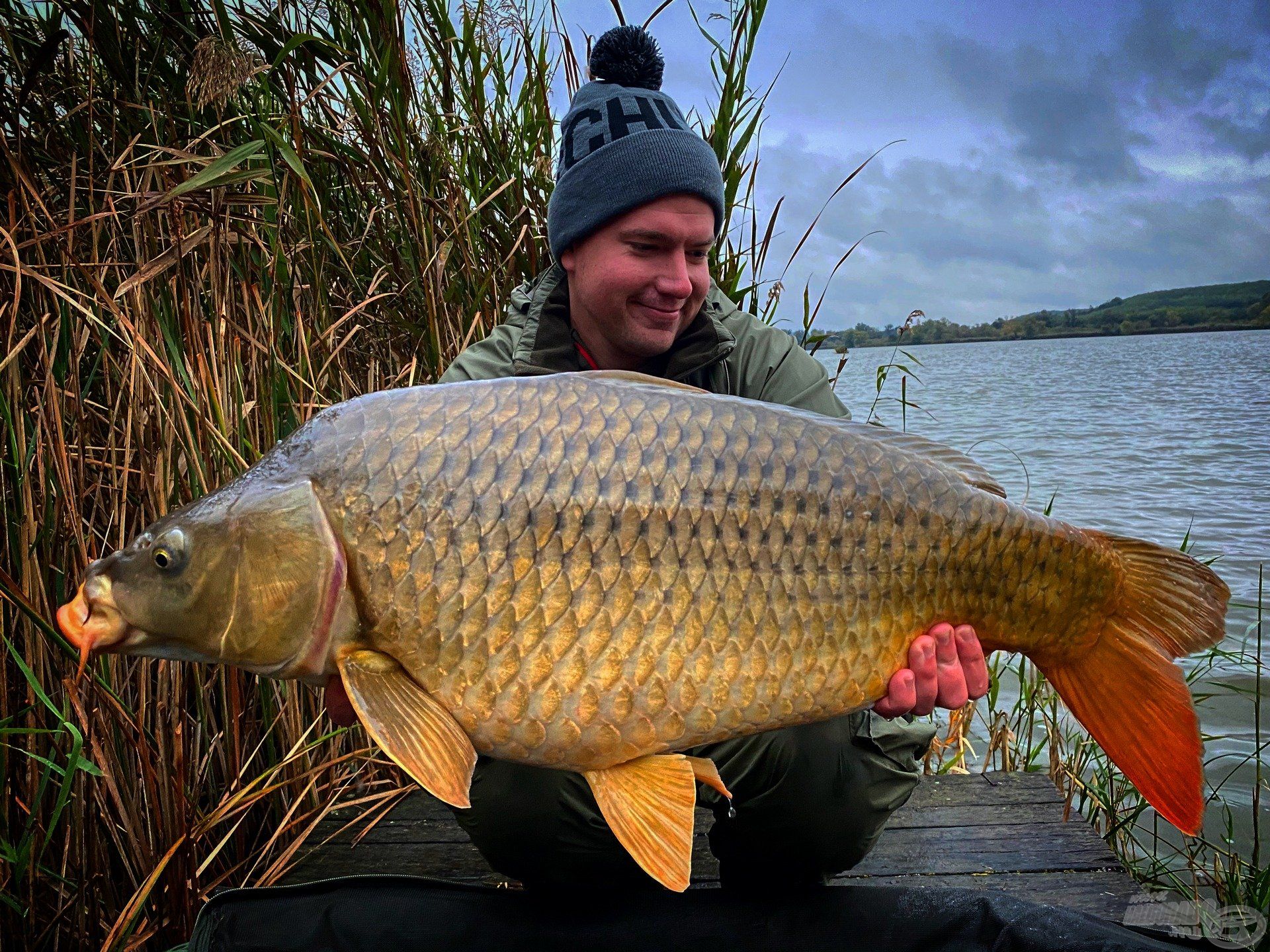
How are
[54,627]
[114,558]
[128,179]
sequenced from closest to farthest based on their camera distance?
[114,558], [54,627], [128,179]

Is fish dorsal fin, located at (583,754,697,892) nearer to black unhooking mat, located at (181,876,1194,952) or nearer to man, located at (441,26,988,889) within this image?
man, located at (441,26,988,889)

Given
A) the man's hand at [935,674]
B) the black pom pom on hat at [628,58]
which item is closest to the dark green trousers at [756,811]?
the man's hand at [935,674]

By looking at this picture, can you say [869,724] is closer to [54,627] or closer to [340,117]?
[54,627]

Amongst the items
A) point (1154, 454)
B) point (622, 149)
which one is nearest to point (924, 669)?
point (622, 149)

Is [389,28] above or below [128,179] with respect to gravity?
above

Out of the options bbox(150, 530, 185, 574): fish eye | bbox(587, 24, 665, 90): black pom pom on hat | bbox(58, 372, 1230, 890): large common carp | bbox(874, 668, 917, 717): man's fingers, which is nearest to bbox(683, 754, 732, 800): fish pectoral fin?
bbox(58, 372, 1230, 890): large common carp

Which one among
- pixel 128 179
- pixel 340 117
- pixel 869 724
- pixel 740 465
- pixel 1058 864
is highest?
pixel 340 117

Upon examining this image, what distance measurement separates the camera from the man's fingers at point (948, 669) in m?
1.29

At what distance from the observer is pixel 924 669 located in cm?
128

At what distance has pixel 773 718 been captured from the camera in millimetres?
1206

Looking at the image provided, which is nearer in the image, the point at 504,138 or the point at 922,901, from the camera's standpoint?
the point at 922,901

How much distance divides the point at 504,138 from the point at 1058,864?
217 centimetres

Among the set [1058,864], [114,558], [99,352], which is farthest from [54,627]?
[1058,864]

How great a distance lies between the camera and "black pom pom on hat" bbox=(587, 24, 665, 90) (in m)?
2.04
